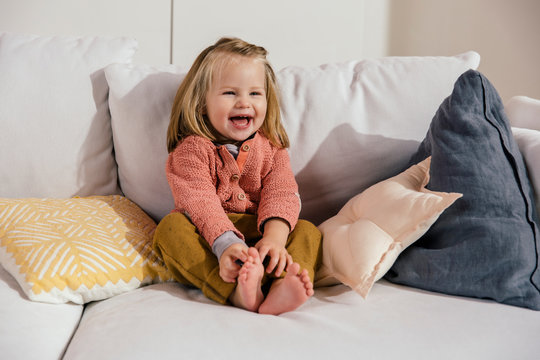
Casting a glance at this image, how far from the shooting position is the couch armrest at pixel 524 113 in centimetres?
124

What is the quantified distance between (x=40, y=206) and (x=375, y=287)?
772mm

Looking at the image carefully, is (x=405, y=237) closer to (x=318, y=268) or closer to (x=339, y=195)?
(x=318, y=268)

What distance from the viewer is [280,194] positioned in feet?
3.84

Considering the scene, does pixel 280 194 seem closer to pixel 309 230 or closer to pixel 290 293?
pixel 309 230

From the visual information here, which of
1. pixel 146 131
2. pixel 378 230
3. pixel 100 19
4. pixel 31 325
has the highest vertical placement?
pixel 100 19

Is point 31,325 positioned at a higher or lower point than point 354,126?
lower

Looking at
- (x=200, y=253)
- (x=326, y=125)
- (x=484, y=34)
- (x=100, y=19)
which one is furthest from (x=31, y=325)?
(x=484, y=34)

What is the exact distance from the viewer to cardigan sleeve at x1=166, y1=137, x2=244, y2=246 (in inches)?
41.5

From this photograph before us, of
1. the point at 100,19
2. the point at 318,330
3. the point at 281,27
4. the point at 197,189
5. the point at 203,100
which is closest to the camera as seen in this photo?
the point at 318,330

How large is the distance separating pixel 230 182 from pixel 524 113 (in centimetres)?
77

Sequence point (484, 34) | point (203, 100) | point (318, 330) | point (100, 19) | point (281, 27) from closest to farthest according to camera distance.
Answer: point (318, 330) → point (203, 100) → point (100, 19) → point (281, 27) → point (484, 34)

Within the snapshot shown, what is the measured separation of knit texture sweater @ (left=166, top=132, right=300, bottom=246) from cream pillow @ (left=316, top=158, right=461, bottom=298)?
12 centimetres

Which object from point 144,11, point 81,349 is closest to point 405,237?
point 81,349

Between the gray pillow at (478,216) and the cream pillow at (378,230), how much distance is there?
46 millimetres
